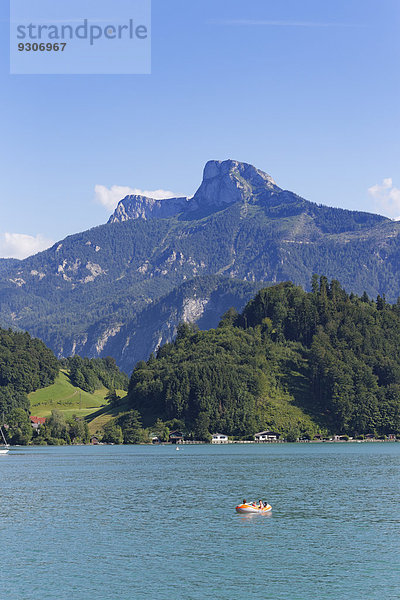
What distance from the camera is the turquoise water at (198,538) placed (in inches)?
2372

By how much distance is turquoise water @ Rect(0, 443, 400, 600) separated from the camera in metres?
60.2

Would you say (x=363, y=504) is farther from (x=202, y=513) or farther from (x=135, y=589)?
(x=135, y=589)

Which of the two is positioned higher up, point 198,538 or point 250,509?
point 250,509

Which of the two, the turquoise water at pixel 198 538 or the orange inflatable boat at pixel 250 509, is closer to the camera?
the turquoise water at pixel 198 538

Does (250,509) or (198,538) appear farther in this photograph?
(250,509)

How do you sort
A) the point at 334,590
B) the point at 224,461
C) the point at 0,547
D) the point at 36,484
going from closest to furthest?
the point at 334,590
the point at 0,547
the point at 36,484
the point at 224,461

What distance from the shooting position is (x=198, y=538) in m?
79.2

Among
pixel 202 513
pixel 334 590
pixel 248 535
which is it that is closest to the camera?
pixel 334 590

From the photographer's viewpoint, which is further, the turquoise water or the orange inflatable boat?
the orange inflatable boat

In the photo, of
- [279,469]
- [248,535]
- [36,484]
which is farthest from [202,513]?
[279,469]

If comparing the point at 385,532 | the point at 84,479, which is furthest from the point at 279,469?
the point at 385,532

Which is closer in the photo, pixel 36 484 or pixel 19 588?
pixel 19 588

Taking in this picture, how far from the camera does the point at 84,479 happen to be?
143625 mm

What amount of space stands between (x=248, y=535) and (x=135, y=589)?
2440 cm
